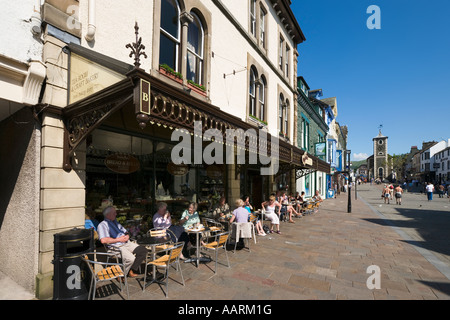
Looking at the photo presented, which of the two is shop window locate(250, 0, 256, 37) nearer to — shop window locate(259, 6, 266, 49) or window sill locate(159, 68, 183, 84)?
shop window locate(259, 6, 266, 49)

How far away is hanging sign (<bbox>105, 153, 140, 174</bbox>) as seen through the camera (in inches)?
231

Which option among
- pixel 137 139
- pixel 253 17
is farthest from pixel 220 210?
pixel 253 17

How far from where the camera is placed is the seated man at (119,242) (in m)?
4.56

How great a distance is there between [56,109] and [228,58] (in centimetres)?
672

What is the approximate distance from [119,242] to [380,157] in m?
121

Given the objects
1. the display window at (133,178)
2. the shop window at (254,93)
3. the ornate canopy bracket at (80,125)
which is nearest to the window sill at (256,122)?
the shop window at (254,93)

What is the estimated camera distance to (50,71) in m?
4.25

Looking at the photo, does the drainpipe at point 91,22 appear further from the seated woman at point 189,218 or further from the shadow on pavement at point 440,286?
the shadow on pavement at point 440,286

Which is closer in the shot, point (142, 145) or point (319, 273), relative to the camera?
point (319, 273)

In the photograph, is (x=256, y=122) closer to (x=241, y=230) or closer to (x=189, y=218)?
(x=241, y=230)

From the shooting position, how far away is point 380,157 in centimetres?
10162

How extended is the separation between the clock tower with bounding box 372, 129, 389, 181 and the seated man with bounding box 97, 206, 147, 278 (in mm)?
117136

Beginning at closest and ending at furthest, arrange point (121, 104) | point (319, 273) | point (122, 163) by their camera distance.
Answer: point (121, 104)
point (319, 273)
point (122, 163)

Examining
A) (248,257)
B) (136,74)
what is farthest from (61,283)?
(248,257)
